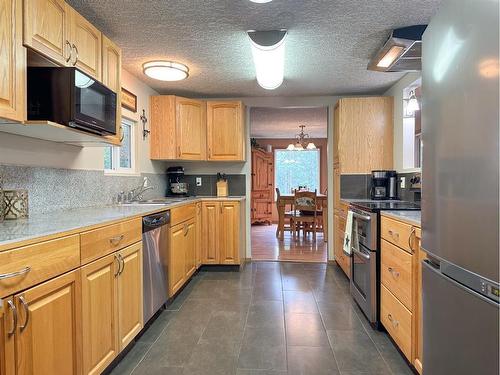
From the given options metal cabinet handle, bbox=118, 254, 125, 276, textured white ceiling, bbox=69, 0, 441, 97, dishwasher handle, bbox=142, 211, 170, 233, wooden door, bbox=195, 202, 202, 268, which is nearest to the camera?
A: metal cabinet handle, bbox=118, 254, 125, 276

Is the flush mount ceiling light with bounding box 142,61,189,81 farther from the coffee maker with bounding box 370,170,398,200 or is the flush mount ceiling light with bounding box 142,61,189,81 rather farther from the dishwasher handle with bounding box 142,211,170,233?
the coffee maker with bounding box 370,170,398,200

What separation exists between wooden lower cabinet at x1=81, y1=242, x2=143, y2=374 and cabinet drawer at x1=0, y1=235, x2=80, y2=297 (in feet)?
0.47

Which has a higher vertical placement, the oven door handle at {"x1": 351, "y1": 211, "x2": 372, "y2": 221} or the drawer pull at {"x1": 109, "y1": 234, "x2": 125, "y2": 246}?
the oven door handle at {"x1": 351, "y1": 211, "x2": 372, "y2": 221}

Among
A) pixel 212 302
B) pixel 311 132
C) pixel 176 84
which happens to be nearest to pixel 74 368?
pixel 212 302

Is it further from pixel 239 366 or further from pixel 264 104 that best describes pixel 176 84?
pixel 239 366

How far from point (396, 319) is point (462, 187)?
4.37 ft

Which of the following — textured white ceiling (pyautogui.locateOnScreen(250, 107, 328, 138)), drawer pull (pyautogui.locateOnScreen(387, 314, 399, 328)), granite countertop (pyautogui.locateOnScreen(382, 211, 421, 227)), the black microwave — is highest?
textured white ceiling (pyautogui.locateOnScreen(250, 107, 328, 138))

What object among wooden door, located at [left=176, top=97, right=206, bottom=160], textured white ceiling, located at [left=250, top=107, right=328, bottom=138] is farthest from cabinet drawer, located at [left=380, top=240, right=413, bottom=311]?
textured white ceiling, located at [left=250, top=107, right=328, bottom=138]

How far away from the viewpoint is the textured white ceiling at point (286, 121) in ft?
17.6

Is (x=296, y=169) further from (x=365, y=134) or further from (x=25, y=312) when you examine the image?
(x=25, y=312)

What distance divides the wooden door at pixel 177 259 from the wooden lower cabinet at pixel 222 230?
717mm

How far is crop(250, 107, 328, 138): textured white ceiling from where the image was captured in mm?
5379

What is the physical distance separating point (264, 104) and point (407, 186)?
2.05 meters

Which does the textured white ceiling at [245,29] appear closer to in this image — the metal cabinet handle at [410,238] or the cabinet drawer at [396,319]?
the metal cabinet handle at [410,238]
